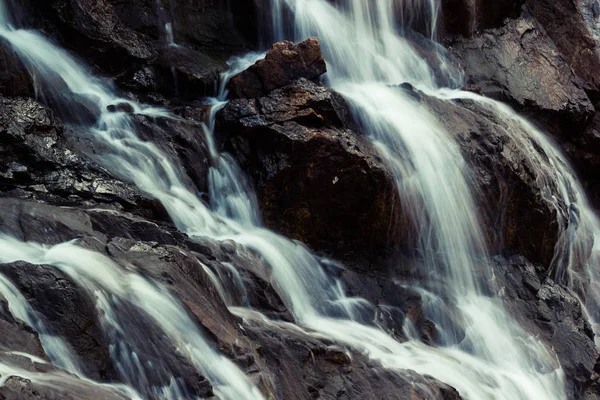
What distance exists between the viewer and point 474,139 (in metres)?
9.23

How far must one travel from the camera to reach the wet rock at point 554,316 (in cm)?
804

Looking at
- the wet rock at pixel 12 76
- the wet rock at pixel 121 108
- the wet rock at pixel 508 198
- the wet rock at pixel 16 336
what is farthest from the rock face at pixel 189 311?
the wet rock at pixel 508 198

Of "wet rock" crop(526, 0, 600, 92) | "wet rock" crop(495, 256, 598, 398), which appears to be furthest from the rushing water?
"wet rock" crop(526, 0, 600, 92)

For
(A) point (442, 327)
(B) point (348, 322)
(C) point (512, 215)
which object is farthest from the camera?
(C) point (512, 215)

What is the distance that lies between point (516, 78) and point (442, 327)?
4897mm

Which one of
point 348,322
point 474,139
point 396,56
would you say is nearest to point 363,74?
point 396,56

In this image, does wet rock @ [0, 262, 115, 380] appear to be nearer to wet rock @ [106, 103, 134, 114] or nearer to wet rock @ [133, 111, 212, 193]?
wet rock @ [133, 111, 212, 193]

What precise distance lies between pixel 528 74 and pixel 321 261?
5.16m

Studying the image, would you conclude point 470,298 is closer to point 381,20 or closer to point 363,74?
point 363,74

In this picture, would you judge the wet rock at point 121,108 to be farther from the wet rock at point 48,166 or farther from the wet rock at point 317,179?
the wet rock at point 317,179

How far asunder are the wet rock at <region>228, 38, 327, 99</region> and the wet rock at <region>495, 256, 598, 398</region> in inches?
110

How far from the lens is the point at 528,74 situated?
11.7m

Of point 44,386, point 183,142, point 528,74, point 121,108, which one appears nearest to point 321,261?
point 183,142

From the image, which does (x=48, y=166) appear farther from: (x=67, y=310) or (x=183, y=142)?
(x=67, y=310)
